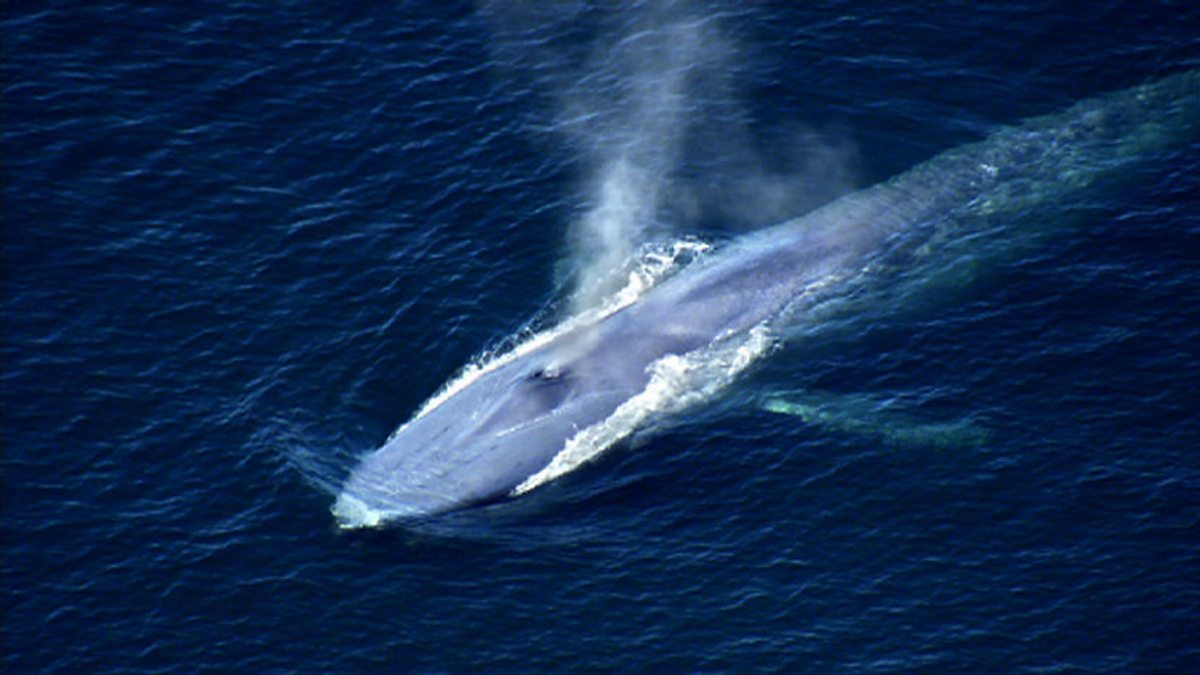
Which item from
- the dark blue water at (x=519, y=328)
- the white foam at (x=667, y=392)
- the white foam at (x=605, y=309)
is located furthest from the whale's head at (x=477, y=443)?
the dark blue water at (x=519, y=328)

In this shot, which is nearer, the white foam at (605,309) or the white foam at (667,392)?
the white foam at (667,392)

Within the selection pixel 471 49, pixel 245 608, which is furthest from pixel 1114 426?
pixel 471 49

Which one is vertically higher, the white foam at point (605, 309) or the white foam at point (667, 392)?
the white foam at point (605, 309)

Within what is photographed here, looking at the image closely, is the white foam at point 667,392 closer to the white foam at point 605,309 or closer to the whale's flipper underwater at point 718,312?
the whale's flipper underwater at point 718,312

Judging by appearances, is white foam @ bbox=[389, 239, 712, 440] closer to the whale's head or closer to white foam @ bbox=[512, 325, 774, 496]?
the whale's head

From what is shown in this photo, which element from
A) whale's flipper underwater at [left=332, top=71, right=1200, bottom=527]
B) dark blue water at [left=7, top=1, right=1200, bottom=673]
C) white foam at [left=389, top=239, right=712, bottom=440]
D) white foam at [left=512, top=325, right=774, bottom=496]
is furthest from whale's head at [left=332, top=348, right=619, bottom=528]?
dark blue water at [left=7, top=1, right=1200, bottom=673]

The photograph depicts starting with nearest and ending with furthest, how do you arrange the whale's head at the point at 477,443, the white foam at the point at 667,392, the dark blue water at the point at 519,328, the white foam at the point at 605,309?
the dark blue water at the point at 519,328 < the whale's head at the point at 477,443 < the white foam at the point at 667,392 < the white foam at the point at 605,309
